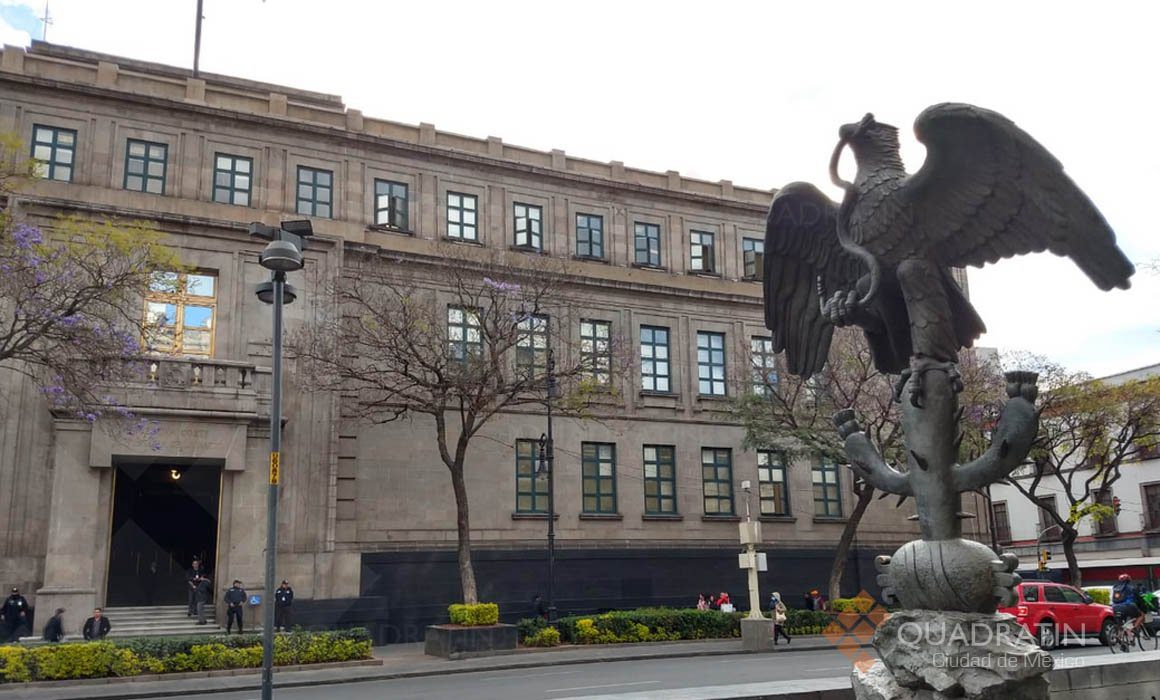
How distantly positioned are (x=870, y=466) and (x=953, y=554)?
38.9 inches

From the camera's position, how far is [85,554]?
26.5 meters

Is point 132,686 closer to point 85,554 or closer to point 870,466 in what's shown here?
point 85,554

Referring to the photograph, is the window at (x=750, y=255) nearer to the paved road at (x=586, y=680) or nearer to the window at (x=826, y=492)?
the window at (x=826, y=492)

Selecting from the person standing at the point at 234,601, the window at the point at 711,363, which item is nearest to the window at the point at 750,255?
the window at the point at 711,363

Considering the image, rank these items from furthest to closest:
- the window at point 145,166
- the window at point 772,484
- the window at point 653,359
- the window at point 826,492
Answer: the window at point 826,492
the window at point 772,484
the window at point 653,359
the window at point 145,166

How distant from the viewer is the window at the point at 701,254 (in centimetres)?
4012

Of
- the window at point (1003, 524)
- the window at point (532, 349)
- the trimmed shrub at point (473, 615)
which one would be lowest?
the trimmed shrub at point (473, 615)

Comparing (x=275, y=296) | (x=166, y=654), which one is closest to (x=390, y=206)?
(x=166, y=654)

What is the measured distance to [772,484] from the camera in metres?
38.7

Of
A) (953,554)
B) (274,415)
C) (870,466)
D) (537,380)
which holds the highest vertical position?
(537,380)

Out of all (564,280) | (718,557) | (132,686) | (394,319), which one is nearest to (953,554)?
(132,686)

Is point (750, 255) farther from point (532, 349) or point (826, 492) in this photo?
point (532, 349)

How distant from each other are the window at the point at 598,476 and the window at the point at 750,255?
32.1 feet

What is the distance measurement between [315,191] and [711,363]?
1642 cm
